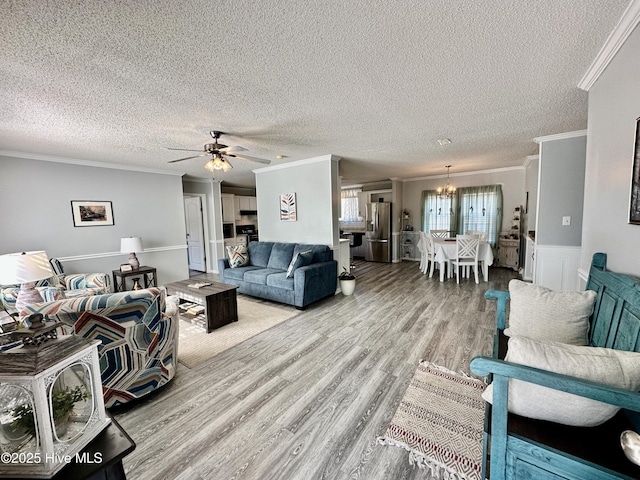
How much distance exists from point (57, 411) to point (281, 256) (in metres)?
4.02

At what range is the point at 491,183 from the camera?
6.59 meters

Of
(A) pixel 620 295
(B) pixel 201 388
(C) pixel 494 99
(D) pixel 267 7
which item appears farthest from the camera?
(C) pixel 494 99

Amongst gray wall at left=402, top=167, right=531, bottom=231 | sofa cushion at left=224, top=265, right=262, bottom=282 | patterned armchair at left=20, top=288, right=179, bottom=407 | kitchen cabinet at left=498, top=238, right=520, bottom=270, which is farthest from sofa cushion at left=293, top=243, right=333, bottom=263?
kitchen cabinet at left=498, top=238, right=520, bottom=270

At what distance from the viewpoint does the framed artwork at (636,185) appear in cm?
142

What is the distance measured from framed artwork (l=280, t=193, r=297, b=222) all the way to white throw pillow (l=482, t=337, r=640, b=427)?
438 cm

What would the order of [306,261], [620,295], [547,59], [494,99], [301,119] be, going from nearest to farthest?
[620,295] < [547,59] < [494,99] < [301,119] < [306,261]

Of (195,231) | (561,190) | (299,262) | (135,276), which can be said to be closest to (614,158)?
(561,190)

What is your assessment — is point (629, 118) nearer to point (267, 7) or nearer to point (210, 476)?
point (267, 7)

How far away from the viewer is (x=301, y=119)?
9.05 ft

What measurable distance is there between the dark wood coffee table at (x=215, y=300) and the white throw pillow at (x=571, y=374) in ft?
10.0

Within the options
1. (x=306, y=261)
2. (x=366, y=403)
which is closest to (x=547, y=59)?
(x=366, y=403)

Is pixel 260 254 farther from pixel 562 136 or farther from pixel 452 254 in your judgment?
pixel 562 136

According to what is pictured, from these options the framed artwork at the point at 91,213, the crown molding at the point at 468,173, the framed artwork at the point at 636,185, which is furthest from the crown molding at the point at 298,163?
the crown molding at the point at 468,173

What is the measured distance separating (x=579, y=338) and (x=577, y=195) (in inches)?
110
